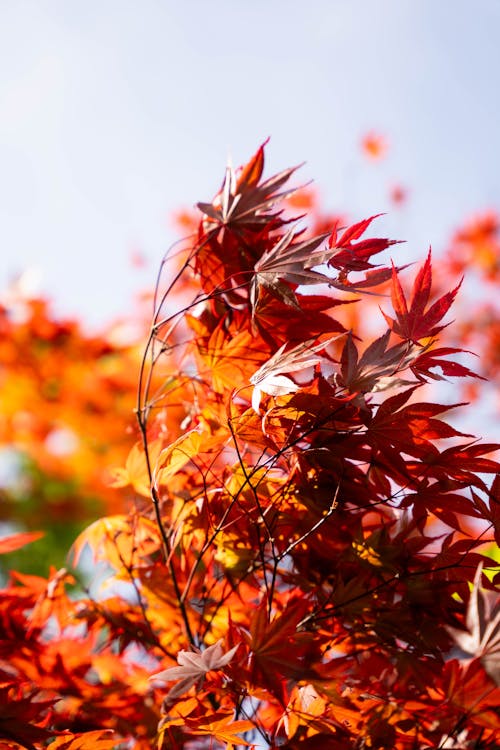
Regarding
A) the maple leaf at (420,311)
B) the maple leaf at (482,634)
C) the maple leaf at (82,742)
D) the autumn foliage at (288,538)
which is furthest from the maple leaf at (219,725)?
the maple leaf at (420,311)

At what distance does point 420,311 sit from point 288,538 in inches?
13.7

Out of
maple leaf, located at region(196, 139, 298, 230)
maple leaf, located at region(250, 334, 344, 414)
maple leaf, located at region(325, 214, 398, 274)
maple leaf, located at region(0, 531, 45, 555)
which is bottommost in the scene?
maple leaf, located at region(250, 334, 344, 414)

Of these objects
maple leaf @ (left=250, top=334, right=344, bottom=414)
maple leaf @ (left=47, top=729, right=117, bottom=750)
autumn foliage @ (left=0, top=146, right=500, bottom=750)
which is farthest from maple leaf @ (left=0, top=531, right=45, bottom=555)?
maple leaf @ (left=250, top=334, right=344, bottom=414)

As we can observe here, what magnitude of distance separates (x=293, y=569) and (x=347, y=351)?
0.37m

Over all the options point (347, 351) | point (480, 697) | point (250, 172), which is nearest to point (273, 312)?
point (347, 351)

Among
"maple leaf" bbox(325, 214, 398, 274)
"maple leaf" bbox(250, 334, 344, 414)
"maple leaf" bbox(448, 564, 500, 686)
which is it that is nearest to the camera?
"maple leaf" bbox(448, 564, 500, 686)

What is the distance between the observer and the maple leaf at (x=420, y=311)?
0.74 metres

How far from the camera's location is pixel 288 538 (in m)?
0.88

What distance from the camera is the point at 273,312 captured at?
837 millimetres

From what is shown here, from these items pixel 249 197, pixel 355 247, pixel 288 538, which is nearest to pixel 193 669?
pixel 288 538

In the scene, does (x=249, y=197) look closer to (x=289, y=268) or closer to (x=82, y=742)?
(x=289, y=268)

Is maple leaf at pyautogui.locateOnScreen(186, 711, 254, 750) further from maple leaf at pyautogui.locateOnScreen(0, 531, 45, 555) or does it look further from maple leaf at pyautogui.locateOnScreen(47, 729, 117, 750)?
maple leaf at pyautogui.locateOnScreen(0, 531, 45, 555)

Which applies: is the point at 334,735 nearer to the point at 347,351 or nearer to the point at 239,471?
the point at 239,471

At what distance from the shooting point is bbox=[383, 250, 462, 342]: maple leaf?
0.74m
